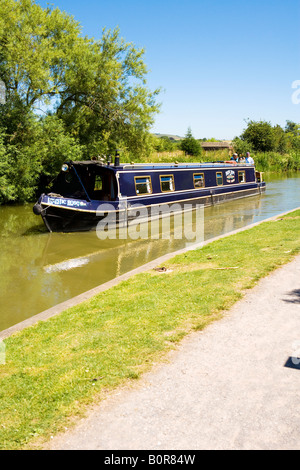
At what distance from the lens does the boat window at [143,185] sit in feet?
48.2

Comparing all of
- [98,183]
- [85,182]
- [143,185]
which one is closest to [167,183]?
[143,185]

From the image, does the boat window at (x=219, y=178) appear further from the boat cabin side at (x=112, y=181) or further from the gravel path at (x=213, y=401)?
the gravel path at (x=213, y=401)

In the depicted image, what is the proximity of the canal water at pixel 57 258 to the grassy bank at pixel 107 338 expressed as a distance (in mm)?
1811

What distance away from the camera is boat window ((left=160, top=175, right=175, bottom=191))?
16.0 meters

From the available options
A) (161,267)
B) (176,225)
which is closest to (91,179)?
(176,225)

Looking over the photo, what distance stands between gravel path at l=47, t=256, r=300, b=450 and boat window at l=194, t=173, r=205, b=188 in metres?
14.2

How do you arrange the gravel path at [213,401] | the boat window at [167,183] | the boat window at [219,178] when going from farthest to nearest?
the boat window at [219,178] < the boat window at [167,183] < the gravel path at [213,401]

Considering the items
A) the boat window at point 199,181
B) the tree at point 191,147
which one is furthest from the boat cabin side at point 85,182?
the tree at point 191,147

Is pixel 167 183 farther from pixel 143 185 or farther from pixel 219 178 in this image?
pixel 219 178

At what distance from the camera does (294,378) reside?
3.42 metres

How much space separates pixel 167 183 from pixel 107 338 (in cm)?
1249

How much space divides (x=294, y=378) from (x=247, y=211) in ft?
49.2

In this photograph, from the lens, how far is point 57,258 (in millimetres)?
10602

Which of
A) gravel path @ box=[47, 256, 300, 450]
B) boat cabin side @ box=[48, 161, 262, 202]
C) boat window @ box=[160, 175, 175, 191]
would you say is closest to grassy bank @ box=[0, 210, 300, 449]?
gravel path @ box=[47, 256, 300, 450]
